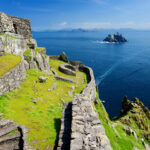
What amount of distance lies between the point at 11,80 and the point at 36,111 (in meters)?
7.28

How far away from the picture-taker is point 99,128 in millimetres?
11492

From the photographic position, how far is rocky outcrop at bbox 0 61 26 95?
18756 millimetres

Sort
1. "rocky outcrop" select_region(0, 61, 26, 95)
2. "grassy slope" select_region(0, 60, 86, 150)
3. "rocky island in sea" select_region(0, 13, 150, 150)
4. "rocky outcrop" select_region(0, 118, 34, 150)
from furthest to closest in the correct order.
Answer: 1. "rocky outcrop" select_region(0, 61, 26, 95)
2. "grassy slope" select_region(0, 60, 86, 150)
3. "rocky outcrop" select_region(0, 118, 34, 150)
4. "rocky island in sea" select_region(0, 13, 150, 150)

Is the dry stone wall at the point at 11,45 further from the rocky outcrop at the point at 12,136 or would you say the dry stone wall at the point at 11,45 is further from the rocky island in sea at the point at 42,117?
the rocky outcrop at the point at 12,136

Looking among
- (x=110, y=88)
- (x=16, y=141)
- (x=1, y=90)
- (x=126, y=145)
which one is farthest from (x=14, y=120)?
(x=110, y=88)

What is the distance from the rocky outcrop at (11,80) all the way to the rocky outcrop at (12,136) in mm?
6546

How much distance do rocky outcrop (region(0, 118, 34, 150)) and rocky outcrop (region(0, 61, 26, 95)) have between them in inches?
258

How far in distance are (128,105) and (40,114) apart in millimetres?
34241

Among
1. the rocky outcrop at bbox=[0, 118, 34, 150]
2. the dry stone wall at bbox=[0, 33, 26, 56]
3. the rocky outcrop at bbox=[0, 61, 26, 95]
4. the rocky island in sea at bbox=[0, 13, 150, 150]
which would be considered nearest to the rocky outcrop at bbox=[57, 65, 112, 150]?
the rocky island in sea at bbox=[0, 13, 150, 150]

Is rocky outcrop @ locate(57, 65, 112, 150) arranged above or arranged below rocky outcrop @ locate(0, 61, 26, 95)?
below

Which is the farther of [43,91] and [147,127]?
[147,127]

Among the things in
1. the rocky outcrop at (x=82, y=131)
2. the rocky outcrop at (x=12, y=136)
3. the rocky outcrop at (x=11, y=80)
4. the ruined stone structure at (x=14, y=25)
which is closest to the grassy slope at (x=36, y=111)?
the rocky outcrop at (x=12, y=136)

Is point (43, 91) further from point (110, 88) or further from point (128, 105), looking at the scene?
point (110, 88)

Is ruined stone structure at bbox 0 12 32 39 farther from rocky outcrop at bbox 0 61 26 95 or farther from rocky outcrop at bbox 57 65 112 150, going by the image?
rocky outcrop at bbox 57 65 112 150
